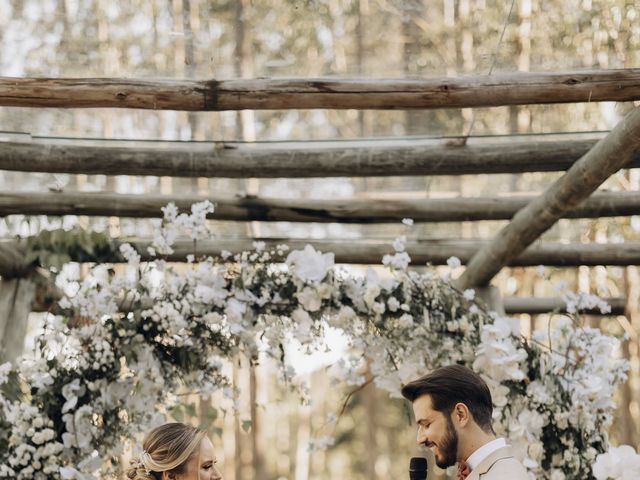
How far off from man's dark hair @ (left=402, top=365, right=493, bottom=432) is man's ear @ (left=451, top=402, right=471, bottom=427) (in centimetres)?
1

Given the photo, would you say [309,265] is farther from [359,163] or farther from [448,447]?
[448,447]

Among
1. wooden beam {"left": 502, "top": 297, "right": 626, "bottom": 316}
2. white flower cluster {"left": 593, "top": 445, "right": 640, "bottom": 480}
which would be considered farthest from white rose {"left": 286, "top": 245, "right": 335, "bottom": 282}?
wooden beam {"left": 502, "top": 297, "right": 626, "bottom": 316}

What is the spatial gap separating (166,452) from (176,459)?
47mm

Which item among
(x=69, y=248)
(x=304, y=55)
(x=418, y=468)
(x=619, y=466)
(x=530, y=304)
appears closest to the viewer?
(x=418, y=468)

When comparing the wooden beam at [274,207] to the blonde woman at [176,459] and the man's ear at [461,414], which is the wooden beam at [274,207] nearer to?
the blonde woman at [176,459]

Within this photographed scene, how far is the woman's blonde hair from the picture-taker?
10.2ft

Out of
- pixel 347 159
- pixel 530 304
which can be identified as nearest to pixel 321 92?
pixel 347 159

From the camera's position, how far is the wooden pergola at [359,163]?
386cm

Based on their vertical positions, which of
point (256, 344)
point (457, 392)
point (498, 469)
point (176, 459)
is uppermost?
point (256, 344)

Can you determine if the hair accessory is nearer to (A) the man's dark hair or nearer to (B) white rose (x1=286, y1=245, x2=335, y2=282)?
(A) the man's dark hair

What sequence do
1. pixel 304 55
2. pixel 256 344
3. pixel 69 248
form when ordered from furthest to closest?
pixel 69 248, pixel 256 344, pixel 304 55

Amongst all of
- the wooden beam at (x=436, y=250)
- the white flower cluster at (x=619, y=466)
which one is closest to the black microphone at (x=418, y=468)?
the white flower cluster at (x=619, y=466)

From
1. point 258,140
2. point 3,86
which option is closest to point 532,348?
point 258,140

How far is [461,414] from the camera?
2732 millimetres
